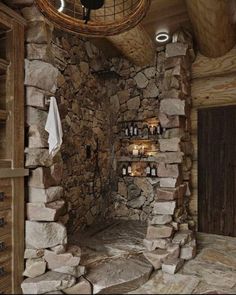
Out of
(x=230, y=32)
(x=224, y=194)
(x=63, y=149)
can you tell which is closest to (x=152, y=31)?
(x=230, y=32)

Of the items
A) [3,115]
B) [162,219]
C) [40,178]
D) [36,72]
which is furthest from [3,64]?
[162,219]

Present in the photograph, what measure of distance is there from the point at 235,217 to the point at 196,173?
0.74 meters

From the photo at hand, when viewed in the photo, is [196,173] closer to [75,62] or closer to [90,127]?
[90,127]

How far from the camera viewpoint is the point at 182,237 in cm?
275

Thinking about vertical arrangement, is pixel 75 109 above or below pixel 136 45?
below

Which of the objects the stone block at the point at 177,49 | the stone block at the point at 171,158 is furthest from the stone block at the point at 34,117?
the stone block at the point at 177,49

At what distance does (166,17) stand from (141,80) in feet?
3.66

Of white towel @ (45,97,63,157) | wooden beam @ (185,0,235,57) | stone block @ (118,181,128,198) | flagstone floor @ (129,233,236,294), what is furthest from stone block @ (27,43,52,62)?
stone block @ (118,181,128,198)

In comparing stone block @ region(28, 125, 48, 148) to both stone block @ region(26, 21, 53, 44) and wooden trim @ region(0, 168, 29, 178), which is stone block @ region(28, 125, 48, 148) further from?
stone block @ region(26, 21, 53, 44)

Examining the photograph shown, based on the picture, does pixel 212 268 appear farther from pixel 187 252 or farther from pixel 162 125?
pixel 162 125

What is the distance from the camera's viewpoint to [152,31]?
10.6 ft

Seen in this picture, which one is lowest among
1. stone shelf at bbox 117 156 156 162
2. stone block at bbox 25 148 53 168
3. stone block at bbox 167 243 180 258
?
stone block at bbox 167 243 180 258

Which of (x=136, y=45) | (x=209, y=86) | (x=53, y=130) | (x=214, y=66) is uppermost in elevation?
(x=136, y=45)

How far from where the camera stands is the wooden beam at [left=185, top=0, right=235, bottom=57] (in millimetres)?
2309
